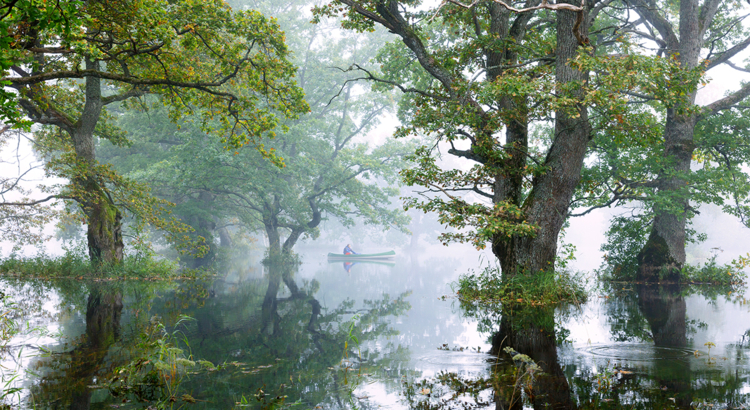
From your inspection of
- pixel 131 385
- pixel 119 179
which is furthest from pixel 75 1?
pixel 119 179

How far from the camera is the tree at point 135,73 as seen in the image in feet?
27.2

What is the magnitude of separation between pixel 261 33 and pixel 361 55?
2128 cm

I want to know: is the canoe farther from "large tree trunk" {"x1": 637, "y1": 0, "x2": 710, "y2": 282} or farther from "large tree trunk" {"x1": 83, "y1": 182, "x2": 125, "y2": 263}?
"large tree trunk" {"x1": 637, "y1": 0, "x2": 710, "y2": 282}

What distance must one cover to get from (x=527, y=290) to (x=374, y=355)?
4799 millimetres

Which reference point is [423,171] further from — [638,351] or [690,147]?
[690,147]

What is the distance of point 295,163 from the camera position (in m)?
24.4

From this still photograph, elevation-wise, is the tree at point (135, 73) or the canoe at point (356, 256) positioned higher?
the tree at point (135, 73)

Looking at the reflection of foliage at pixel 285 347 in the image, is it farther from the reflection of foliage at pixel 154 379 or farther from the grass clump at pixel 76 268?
the grass clump at pixel 76 268

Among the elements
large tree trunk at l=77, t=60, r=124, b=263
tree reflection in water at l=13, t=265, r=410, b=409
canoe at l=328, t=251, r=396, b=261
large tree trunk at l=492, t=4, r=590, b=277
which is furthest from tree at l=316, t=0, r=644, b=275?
canoe at l=328, t=251, r=396, b=261

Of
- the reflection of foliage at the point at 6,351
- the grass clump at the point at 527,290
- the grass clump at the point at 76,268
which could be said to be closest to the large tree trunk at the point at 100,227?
the grass clump at the point at 76,268

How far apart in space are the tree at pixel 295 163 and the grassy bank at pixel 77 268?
7.93 meters

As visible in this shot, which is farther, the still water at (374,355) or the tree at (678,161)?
the tree at (678,161)

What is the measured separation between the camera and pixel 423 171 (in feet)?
30.8

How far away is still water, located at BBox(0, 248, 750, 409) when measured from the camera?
352 cm
